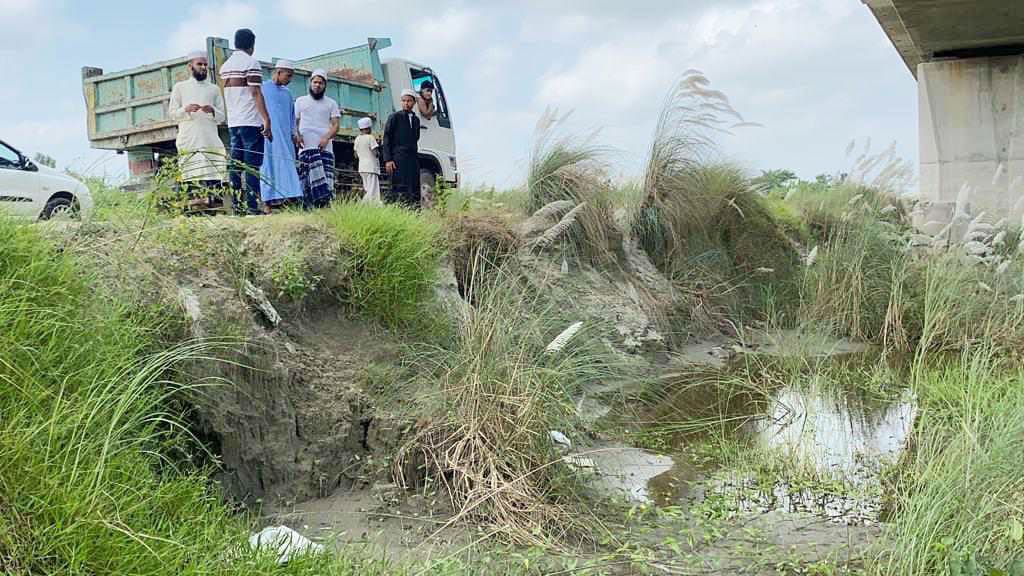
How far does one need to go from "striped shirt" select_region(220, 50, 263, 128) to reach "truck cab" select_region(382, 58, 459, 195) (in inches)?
197

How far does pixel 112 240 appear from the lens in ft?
16.5

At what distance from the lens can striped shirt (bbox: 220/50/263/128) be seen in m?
8.59

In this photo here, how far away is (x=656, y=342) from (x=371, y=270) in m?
3.50

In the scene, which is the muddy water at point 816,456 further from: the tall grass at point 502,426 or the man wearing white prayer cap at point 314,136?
the man wearing white prayer cap at point 314,136

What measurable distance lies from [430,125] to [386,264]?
7.80 metres

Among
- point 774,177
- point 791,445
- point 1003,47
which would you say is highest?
point 1003,47

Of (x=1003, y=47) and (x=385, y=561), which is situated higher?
(x=1003, y=47)

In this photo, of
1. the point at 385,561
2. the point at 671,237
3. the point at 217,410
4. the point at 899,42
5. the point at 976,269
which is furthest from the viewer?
the point at 899,42

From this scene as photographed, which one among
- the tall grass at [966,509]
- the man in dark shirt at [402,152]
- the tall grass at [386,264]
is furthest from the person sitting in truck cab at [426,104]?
the tall grass at [966,509]

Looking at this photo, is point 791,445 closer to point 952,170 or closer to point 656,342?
point 656,342

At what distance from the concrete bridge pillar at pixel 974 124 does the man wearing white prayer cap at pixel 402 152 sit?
8.33 metres

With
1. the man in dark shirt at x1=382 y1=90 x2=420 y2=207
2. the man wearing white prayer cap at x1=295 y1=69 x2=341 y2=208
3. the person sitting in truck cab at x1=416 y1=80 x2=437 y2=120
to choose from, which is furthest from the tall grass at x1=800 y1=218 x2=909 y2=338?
the person sitting in truck cab at x1=416 y1=80 x2=437 y2=120

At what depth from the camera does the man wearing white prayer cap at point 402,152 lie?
1043 cm

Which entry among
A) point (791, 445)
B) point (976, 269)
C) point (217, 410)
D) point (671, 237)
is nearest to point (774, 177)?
point (671, 237)
